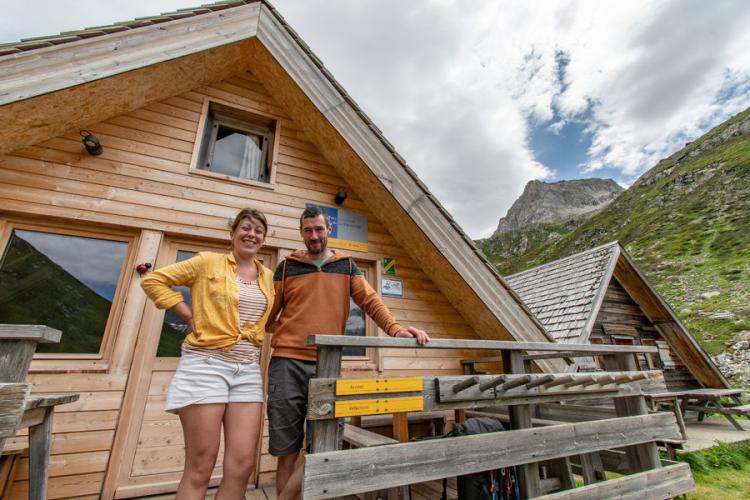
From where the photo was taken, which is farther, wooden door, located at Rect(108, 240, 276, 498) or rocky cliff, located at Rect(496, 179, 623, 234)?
rocky cliff, located at Rect(496, 179, 623, 234)

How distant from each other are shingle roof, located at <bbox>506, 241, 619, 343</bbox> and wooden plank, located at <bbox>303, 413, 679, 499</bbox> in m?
6.17

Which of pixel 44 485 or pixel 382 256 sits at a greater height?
pixel 382 256

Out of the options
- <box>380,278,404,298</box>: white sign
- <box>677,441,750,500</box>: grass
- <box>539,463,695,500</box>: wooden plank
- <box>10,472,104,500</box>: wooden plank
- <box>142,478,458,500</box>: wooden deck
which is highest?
<box>380,278,404,298</box>: white sign

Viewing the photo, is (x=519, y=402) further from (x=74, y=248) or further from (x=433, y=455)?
(x=74, y=248)

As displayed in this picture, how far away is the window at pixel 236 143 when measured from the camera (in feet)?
13.5

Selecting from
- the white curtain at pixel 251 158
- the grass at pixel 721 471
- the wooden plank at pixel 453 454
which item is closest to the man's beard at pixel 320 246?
the wooden plank at pixel 453 454

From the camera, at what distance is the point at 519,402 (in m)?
2.43

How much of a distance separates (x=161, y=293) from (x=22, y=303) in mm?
2218

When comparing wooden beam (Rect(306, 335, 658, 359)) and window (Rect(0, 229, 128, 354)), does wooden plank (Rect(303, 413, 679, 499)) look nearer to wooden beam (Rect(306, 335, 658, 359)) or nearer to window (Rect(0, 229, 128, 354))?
wooden beam (Rect(306, 335, 658, 359))

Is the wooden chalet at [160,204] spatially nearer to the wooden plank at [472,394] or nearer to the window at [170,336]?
the window at [170,336]

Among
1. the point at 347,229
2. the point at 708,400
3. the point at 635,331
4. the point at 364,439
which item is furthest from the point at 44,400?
the point at 708,400

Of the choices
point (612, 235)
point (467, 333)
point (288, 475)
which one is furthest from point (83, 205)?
point (612, 235)

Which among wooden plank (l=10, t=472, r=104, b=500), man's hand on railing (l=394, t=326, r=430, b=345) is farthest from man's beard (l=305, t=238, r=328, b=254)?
wooden plank (l=10, t=472, r=104, b=500)

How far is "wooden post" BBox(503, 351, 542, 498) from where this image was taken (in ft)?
7.76
